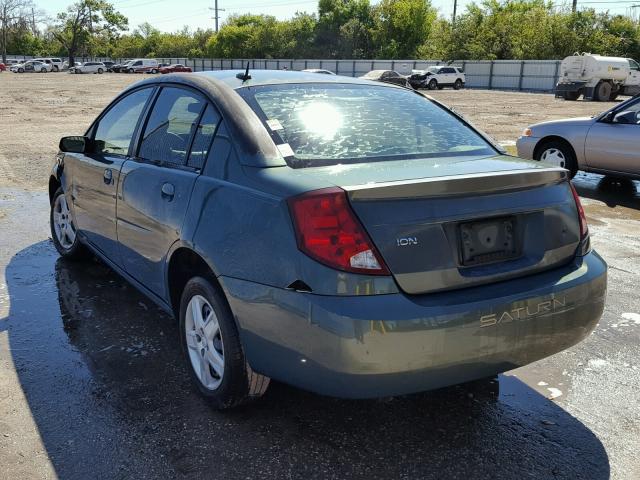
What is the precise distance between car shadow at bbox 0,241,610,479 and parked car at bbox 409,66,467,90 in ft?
140

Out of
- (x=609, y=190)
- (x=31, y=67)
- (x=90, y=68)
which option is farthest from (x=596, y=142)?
(x=31, y=67)

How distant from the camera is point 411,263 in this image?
2.50 metres

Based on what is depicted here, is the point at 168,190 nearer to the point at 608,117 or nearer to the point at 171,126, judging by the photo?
the point at 171,126

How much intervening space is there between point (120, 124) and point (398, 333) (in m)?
2.84

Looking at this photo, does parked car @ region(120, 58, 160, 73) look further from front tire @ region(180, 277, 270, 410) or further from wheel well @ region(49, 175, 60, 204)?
front tire @ region(180, 277, 270, 410)

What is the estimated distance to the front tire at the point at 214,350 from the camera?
9.43 ft

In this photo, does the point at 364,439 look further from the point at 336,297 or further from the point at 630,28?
the point at 630,28

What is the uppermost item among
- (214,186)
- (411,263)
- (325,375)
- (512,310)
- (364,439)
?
(214,186)

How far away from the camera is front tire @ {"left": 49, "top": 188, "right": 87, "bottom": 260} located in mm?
5270

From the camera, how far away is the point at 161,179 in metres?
3.44

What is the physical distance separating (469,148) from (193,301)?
1.67 m

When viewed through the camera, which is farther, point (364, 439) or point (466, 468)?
point (364, 439)

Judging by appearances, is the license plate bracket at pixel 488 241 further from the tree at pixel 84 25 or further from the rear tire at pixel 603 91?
the tree at pixel 84 25

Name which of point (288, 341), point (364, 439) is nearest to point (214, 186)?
point (288, 341)
